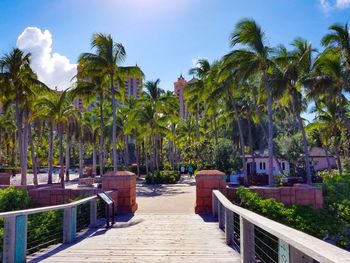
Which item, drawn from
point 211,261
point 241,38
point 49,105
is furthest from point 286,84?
point 211,261

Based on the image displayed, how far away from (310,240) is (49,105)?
25.7 metres

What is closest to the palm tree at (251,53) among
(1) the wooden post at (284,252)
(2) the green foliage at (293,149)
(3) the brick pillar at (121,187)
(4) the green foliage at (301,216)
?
(4) the green foliage at (301,216)

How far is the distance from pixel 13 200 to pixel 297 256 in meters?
12.0

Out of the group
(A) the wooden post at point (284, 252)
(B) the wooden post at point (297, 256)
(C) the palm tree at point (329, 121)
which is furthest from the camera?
(C) the palm tree at point (329, 121)

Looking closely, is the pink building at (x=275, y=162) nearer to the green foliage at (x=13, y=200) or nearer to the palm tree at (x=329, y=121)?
the palm tree at (x=329, y=121)

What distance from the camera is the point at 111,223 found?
1062cm

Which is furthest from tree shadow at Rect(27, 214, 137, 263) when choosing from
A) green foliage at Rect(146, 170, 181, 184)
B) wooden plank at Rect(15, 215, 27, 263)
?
green foliage at Rect(146, 170, 181, 184)

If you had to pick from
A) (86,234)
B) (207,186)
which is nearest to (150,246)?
(86,234)

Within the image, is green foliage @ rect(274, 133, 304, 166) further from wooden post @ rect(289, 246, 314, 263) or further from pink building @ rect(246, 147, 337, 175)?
wooden post @ rect(289, 246, 314, 263)

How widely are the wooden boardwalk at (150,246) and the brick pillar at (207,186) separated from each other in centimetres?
227

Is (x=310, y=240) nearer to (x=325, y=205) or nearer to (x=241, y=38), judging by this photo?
(x=325, y=205)

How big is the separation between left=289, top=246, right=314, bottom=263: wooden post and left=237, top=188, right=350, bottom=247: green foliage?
7778 mm

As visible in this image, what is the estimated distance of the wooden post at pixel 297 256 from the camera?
10.7ft

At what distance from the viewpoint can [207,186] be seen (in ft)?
42.3
